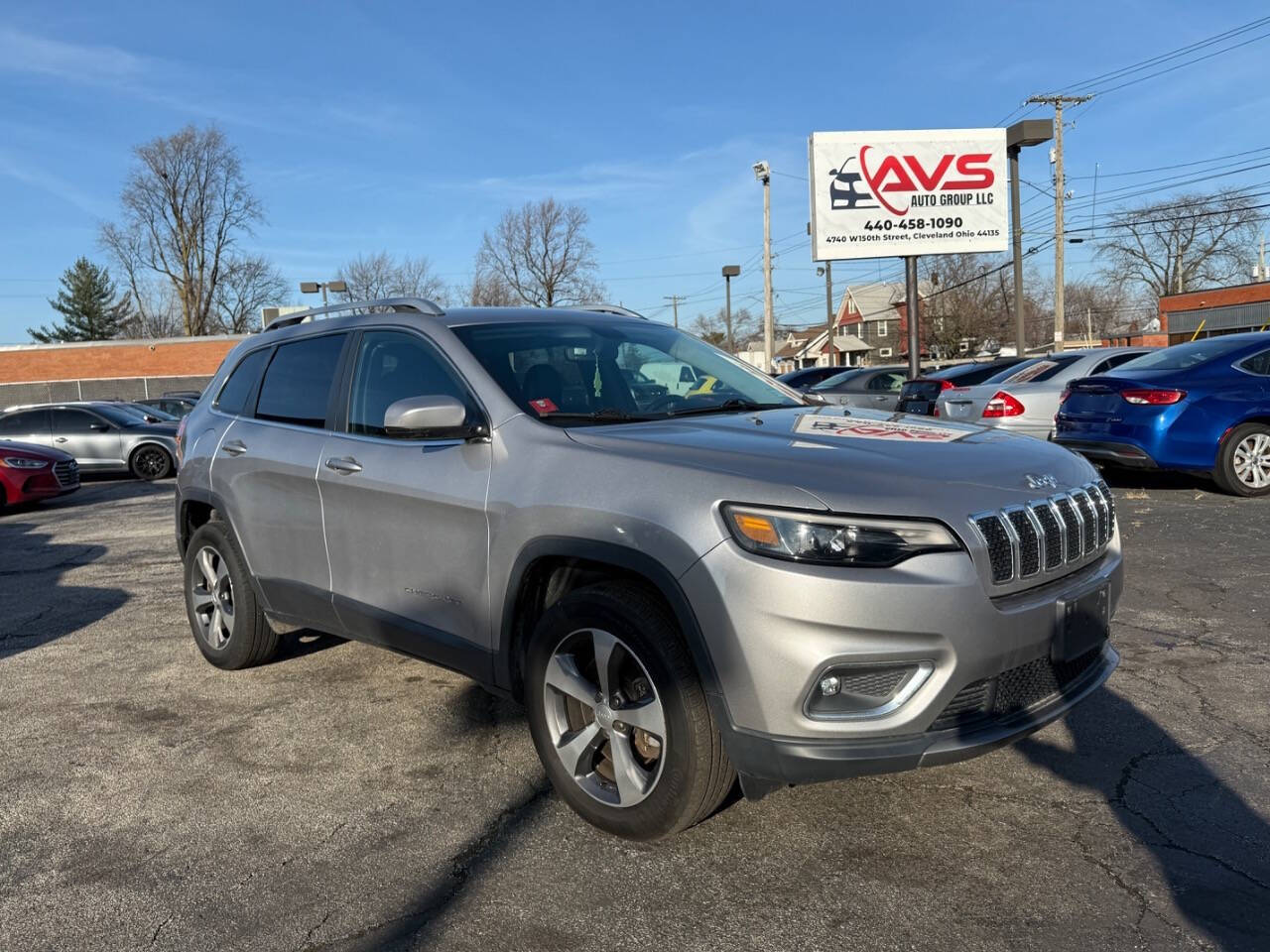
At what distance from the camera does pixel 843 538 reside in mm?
2723

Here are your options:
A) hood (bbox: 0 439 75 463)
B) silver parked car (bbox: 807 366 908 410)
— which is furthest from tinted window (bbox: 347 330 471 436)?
silver parked car (bbox: 807 366 908 410)

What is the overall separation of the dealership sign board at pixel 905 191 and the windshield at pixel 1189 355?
358 inches

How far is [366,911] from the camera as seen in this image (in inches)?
111

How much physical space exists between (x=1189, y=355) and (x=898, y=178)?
9777 millimetres

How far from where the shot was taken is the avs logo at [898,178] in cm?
1844

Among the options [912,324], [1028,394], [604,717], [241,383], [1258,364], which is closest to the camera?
[604,717]

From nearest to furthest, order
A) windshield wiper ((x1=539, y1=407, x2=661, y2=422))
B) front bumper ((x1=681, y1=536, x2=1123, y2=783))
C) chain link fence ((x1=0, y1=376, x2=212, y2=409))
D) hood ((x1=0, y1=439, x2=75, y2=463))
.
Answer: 1. front bumper ((x1=681, y1=536, x2=1123, y2=783))
2. windshield wiper ((x1=539, y1=407, x2=661, y2=422))
3. hood ((x1=0, y1=439, x2=75, y2=463))
4. chain link fence ((x1=0, y1=376, x2=212, y2=409))

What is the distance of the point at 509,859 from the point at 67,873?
135 centimetres

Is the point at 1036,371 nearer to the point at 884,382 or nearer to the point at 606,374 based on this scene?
the point at 884,382

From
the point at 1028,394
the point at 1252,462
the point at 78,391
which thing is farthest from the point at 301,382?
the point at 78,391

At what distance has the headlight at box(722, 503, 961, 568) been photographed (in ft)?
8.89

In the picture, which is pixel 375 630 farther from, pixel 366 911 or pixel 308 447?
pixel 366 911

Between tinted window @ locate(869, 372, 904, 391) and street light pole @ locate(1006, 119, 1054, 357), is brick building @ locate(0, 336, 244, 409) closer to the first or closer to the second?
street light pole @ locate(1006, 119, 1054, 357)

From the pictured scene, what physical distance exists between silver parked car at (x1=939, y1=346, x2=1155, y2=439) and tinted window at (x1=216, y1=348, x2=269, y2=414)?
8.38 metres
